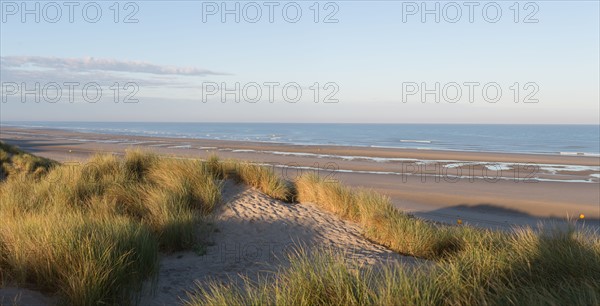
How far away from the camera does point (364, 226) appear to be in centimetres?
890

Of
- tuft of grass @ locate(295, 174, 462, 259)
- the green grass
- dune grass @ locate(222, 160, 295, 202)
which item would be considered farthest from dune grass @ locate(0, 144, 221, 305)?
tuft of grass @ locate(295, 174, 462, 259)

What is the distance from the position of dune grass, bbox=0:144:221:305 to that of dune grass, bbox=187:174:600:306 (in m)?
0.94

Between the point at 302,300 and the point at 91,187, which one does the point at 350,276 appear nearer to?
the point at 302,300

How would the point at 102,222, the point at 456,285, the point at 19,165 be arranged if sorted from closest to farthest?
the point at 456,285, the point at 102,222, the point at 19,165

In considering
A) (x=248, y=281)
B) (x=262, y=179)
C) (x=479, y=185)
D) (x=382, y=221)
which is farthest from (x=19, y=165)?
(x=479, y=185)

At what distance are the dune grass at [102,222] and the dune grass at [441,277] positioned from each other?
0.94 m

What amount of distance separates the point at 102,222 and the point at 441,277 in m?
4.25

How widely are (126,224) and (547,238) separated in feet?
17.9

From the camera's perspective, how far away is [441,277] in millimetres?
4516

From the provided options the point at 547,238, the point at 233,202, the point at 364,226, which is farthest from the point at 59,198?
the point at 547,238

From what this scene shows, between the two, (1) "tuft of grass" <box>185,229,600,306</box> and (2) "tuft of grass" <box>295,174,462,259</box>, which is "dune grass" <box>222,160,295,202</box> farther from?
(1) "tuft of grass" <box>185,229,600,306</box>

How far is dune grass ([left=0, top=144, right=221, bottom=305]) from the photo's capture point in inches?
196

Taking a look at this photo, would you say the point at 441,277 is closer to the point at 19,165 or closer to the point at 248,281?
the point at 248,281

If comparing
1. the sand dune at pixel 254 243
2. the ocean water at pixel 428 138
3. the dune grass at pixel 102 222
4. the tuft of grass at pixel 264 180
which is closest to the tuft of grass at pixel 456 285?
the dune grass at pixel 102 222
